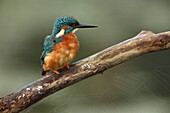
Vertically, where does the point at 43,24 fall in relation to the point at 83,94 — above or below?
above

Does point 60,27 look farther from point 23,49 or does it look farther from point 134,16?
point 134,16

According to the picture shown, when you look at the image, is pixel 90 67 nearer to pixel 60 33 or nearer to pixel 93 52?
pixel 60 33

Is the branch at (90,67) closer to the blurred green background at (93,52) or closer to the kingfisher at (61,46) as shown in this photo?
the kingfisher at (61,46)

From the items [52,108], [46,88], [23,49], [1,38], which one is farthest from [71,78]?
[1,38]

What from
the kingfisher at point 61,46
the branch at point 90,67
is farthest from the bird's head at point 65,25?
the branch at point 90,67

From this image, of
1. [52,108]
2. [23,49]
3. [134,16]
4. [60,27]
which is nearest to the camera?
[60,27]

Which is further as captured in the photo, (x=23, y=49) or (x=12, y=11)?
(x=12, y=11)

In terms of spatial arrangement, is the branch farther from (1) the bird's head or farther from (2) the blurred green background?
(2) the blurred green background
